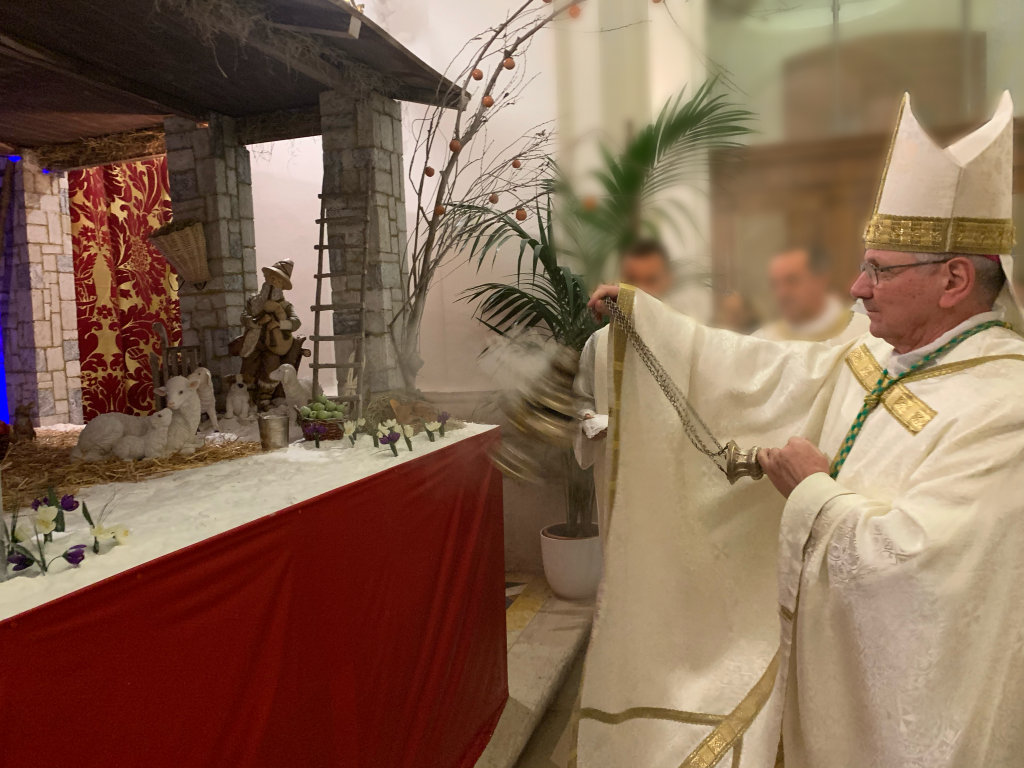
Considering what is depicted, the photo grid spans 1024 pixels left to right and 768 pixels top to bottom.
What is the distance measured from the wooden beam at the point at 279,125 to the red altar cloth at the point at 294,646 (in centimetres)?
194

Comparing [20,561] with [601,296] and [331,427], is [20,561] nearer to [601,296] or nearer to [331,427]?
[601,296]

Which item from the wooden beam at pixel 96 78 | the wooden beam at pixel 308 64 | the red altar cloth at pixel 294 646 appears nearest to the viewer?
the red altar cloth at pixel 294 646

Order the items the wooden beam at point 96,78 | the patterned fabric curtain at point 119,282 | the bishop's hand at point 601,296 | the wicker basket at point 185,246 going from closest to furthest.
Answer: the bishop's hand at point 601,296 < the wooden beam at point 96,78 < the wicker basket at point 185,246 < the patterned fabric curtain at point 119,282

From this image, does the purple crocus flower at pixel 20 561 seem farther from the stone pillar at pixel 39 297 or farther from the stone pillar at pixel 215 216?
the stone pillar at pixel 39 297

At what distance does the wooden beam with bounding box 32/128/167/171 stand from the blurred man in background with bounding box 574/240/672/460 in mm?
2984

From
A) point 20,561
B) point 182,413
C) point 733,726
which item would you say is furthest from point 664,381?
point 182,413

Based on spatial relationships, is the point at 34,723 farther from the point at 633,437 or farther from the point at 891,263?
the point at 891,263

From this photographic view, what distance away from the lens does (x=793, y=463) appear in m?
1.43

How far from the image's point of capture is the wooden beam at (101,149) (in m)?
3.53

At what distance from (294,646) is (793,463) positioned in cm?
118

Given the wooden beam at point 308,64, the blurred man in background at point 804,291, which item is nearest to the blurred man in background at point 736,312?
the blurred man in background at point 804,291

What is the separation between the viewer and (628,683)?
176cm

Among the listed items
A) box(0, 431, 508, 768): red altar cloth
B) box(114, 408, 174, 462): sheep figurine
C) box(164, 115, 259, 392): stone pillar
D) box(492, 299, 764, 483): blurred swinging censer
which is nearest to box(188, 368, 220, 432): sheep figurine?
box(114, 408, 174, 462): sheep figurine

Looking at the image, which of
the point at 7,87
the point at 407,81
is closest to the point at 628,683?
the point at 407,81
